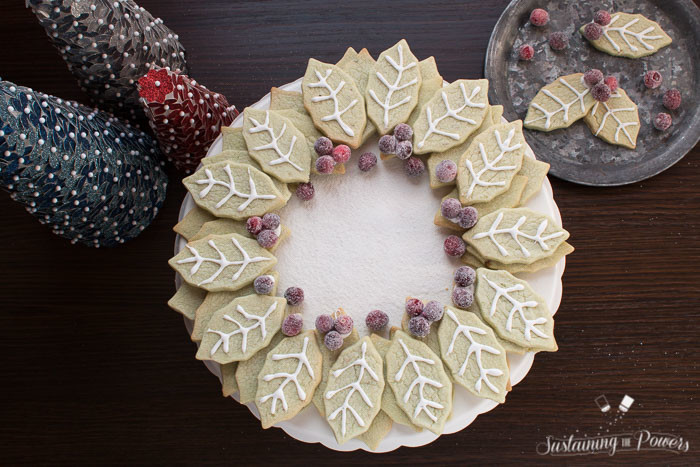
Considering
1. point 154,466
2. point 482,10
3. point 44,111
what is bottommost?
point 154,466

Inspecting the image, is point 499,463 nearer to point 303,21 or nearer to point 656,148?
point 656,148

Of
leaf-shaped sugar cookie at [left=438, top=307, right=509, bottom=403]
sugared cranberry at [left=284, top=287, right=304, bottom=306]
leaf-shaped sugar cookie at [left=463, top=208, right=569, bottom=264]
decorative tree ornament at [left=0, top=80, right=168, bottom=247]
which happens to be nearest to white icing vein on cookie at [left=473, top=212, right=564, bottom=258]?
leaf-shaped sugar cookie at [left=463, top=208, right=569, bottom=264]

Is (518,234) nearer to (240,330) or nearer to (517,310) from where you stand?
(517,310)

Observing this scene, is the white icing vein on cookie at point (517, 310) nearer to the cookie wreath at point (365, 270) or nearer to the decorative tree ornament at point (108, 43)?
the cookie wreath at point (365, 270)

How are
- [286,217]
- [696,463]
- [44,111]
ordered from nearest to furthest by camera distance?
[44,111]
[286,217]
[696,463]

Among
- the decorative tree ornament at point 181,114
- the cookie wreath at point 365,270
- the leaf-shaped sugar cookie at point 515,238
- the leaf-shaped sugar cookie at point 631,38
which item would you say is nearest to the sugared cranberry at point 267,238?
the cookie wreath at point 365,270

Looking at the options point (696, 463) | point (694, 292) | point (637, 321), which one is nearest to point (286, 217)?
point (637, 321)
